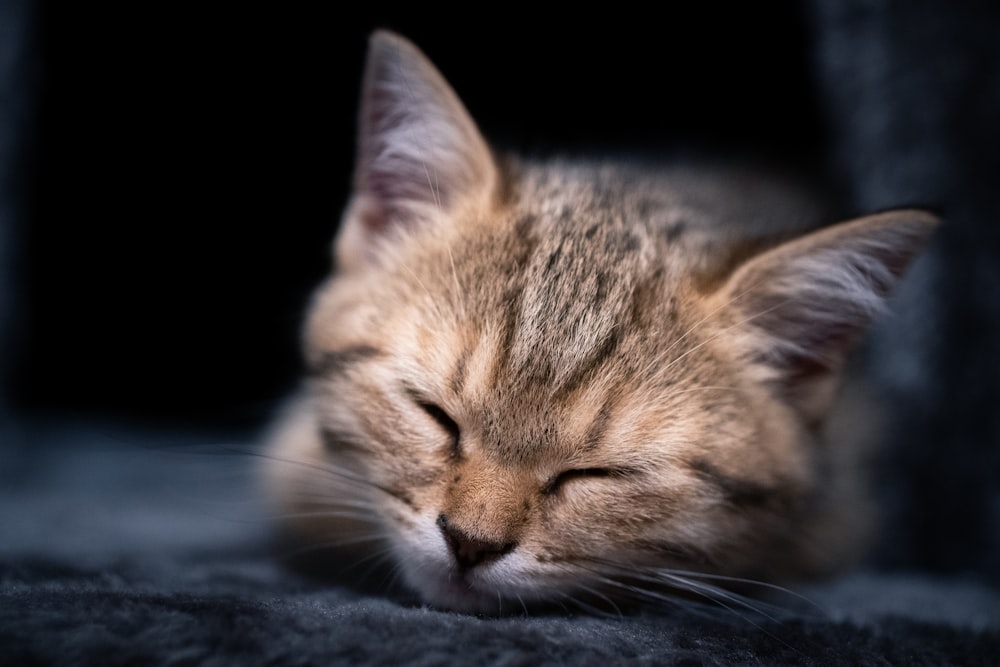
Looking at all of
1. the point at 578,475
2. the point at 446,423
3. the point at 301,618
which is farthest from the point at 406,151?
the point at 301,618

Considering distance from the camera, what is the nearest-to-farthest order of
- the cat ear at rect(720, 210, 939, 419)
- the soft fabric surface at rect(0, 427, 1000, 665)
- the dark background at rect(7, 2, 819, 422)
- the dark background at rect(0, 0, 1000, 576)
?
the soft fabric surface at rect(0, 427, 1000, 665) → the cat ear at rect(720, 210, 939, 419) → the dark background at rect(0, 0, 1000, 576) → the dark background at rect(7, 2, 819, 422)

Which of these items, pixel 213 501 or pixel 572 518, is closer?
pixel 572 518

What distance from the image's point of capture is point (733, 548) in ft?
3.28

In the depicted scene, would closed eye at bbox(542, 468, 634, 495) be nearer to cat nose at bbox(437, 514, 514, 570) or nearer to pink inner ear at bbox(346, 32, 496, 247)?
cat nose at bbox(437, 514, 514, 570)

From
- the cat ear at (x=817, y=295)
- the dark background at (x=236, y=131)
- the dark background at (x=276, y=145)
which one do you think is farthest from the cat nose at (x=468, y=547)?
the dark background at (x=236, y=131)

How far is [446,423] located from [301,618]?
0.28 metres

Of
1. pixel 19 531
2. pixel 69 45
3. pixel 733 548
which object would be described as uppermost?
pixel 69 45

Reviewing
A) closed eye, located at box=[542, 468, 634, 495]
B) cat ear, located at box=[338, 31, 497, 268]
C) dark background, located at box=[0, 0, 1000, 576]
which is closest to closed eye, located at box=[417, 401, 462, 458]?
closed eye, located at box=[542, 468, 634, 495]

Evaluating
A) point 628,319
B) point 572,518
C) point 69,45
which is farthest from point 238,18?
point 572,518

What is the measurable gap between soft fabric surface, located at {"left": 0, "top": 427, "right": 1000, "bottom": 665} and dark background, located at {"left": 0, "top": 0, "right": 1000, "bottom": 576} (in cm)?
40

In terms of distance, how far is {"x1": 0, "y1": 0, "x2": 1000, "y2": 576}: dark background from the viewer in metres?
1.53

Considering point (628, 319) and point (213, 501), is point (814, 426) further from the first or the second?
point (213, 501)

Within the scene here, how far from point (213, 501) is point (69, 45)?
1186 millimetres

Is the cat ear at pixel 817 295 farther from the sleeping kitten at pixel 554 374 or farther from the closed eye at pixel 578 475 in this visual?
the closed eye at pixel 578 475
